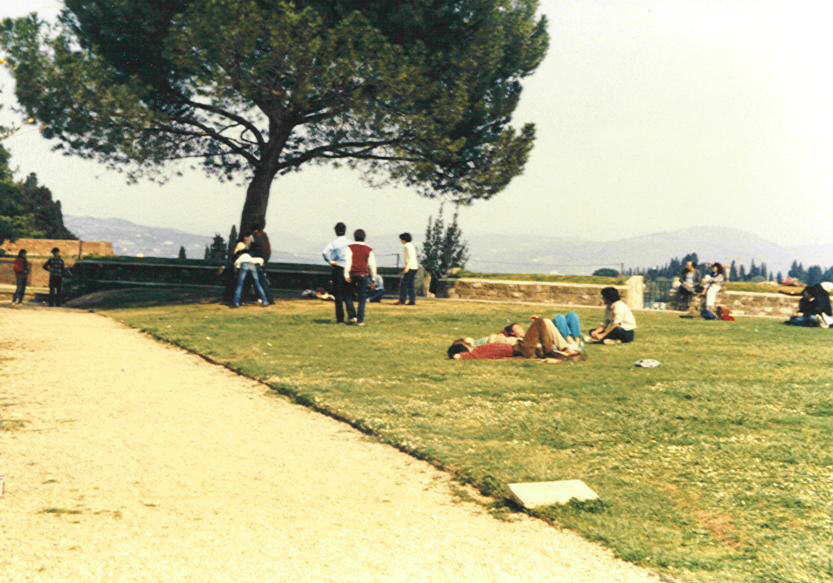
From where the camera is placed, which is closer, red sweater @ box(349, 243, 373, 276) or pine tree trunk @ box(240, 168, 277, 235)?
red sweater @ box(349, 243, 373, 276)

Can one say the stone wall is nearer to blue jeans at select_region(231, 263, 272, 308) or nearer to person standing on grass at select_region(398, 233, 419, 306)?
blue jeans at select_region(231, 263, 272, 308)

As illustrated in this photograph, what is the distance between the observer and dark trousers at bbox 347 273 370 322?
55.6ft

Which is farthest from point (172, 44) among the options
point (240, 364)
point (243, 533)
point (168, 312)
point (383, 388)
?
point (243, 533)

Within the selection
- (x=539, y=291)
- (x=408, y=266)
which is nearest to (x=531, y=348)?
(x=408, y=266)

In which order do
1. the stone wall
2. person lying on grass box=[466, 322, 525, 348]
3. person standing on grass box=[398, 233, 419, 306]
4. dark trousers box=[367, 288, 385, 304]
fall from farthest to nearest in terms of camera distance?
1. the stone wall
2. dark trousers box=[367, 288, 385, 304]
3. person standing on grass box=[398, 233, 419, 306]
4. person lying on grass box=[466, 322, 525, 348]

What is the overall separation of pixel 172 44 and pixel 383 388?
15.4 m

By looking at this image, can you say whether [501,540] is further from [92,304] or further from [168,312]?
[92,304]

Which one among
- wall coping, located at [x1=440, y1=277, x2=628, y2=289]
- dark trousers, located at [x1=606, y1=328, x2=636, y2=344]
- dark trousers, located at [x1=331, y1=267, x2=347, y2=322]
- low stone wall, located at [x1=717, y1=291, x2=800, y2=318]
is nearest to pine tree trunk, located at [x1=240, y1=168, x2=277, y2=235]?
wall coping, located at [x1=440, y1=277, x2=628, y2=289]

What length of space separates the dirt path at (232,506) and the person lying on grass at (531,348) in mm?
4130

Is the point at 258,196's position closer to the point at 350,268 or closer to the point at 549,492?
the point at 350,268

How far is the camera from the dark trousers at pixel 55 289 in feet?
84.1

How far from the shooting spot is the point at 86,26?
25.1m

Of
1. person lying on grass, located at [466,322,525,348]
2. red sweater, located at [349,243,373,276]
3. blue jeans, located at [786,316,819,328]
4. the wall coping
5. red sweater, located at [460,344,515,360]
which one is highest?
red sweater, located at [349,243,373,276]

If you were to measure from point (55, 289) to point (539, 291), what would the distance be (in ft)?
51.9
